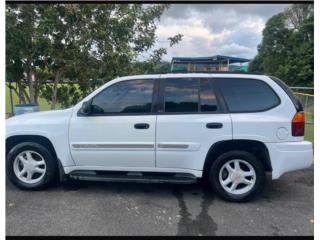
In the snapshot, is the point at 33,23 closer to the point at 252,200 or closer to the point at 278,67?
the point at 252,200

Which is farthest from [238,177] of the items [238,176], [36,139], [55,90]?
[55,90]

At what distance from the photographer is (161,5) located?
24.9 ft

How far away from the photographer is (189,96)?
409 cm

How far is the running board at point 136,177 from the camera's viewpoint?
13.3ft

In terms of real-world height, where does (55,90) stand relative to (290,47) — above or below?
below

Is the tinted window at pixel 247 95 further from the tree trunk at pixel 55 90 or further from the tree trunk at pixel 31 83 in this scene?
the tree trunk at pixel 31 83

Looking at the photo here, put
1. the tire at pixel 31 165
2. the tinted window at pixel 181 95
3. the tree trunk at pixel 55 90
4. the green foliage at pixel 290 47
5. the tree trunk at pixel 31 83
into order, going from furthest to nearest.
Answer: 1. the green foliage at pixel 290 47
2. the tree trunk at pixel 55 90
3. the tree trunk at pixel 31 83
4. the tire at pixel 31 165
5. the tinted window at pixel 181 95

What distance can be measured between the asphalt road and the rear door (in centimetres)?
57

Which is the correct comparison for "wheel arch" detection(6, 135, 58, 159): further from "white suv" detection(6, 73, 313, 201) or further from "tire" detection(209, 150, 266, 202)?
"tire" detection(209, 150, 266, 202)

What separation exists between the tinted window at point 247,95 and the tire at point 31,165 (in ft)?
9.08

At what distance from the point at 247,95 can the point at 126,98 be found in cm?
174

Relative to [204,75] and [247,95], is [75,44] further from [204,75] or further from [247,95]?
[247,95]

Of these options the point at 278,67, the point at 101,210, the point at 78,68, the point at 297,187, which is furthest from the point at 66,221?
the point at 278,67

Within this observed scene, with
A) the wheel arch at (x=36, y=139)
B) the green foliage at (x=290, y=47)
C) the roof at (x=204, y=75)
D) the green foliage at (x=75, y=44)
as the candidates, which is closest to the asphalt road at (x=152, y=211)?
the wheel arch at (x=36, y=139)
